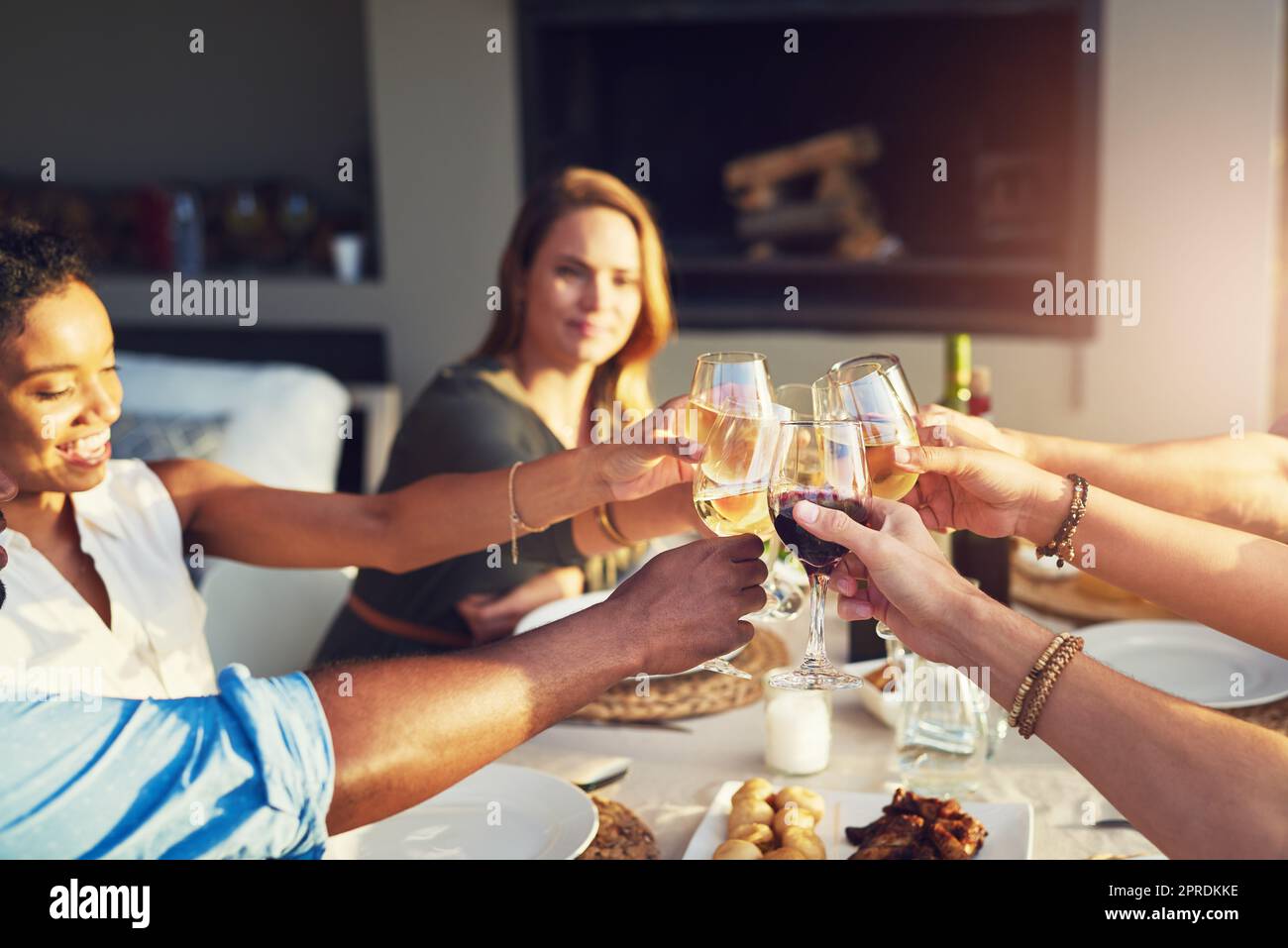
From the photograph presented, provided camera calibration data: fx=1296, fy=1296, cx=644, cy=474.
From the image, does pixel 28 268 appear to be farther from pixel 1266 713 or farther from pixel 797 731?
pixel 1266 713

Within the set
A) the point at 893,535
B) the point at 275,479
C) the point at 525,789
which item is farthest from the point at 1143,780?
the point at 275,479

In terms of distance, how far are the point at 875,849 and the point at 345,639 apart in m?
1.06

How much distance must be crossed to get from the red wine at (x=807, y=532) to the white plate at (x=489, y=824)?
31 centimetres

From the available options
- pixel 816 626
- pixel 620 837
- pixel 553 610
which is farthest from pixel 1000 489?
pixel 553 610

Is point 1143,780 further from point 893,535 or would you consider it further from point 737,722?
point 737,722

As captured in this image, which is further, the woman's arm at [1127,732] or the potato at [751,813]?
the potato at [751,813]

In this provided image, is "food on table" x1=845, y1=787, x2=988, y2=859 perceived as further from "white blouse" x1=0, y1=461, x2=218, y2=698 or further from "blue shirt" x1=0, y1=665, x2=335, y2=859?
"white blouse" x1=0, y1=461, x2=218, y2=698

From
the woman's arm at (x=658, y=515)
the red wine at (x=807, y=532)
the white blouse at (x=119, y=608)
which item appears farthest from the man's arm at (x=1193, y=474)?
the white blouse at (x=119, y=608)

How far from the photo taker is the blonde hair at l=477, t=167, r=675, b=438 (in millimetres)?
2031

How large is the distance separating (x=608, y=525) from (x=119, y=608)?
0.55 m

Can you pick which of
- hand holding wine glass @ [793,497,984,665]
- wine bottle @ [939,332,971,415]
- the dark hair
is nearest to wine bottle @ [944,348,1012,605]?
wine bottle @ [939,332,971,415]

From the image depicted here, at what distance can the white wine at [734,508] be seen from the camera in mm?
1118

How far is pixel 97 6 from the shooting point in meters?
3.86

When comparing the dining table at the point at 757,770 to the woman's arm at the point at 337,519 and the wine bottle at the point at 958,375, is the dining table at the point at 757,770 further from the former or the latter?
the wine bottle at the point at 958,375
